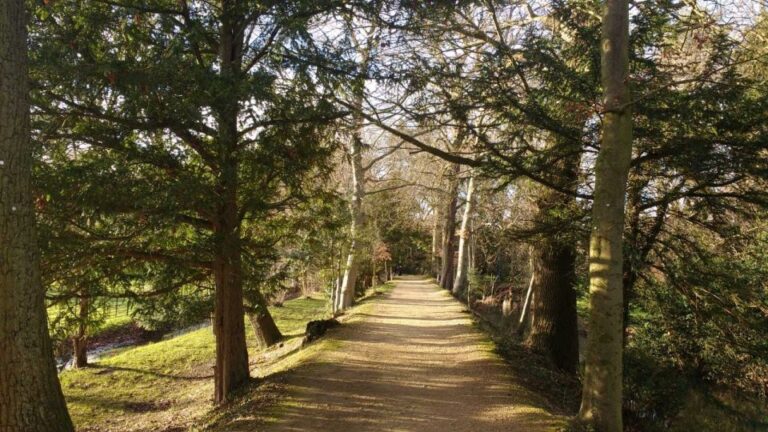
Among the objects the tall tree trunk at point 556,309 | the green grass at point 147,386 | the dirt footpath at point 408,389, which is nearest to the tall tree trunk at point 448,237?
the green grass at point 147,386

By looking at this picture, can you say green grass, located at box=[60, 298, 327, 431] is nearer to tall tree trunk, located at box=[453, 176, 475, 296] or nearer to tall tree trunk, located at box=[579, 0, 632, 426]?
tall tree trunk, located at box=[579, 0, 632, 426]

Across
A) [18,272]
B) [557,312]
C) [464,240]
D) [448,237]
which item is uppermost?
[448,237]

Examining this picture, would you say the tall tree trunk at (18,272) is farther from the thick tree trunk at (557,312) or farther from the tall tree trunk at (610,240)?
the thick tree trunk at (557,312)

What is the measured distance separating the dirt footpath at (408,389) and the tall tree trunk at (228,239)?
113cm

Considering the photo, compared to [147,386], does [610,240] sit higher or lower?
higher

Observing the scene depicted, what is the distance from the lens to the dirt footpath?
597 cm

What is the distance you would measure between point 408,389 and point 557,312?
15.5ft

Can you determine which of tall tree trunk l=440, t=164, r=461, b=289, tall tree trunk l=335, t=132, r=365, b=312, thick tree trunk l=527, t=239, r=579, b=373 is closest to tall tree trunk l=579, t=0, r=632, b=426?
thick tree trunk l=527, t=239, r=579, b=373

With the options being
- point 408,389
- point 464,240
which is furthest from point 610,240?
point 464,240

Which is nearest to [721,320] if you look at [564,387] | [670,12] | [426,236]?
[564,387]

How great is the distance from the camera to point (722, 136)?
20.3ft

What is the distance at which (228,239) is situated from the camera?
710 centimetres

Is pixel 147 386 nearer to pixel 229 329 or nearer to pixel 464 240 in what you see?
pixel 229 329

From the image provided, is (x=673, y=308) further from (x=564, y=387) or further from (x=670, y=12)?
(x=670, y=12)
